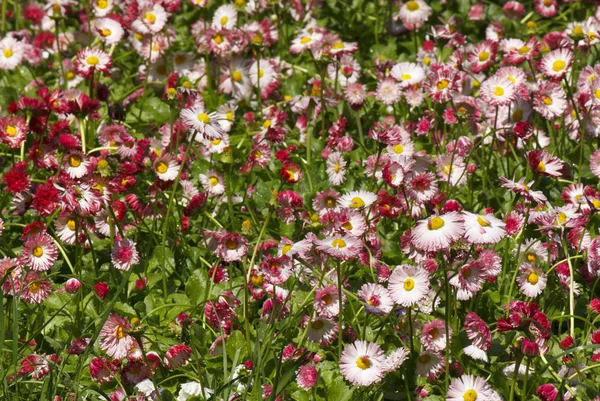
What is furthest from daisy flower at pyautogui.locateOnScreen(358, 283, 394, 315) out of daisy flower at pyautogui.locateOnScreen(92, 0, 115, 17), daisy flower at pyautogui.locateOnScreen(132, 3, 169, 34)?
daisy flower at pyautogui.locateOnScreen(92, 0, 115, 17)

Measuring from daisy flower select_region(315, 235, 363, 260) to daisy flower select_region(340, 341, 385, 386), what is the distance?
0.92 ft

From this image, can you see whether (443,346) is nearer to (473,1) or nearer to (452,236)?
(452,236)

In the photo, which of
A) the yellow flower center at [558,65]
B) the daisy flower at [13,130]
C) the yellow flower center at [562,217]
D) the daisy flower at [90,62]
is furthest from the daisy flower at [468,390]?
the daisy flower at [90,62]

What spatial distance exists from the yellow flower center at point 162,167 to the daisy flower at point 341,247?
938mm

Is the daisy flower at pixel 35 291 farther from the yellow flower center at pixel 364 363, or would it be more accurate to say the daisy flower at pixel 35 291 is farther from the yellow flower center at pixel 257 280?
the yellow flower center at pixel 364 363

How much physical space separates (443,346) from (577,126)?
4.62ft

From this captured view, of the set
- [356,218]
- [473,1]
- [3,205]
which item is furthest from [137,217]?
[473,1]

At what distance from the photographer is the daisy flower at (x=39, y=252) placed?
284cm

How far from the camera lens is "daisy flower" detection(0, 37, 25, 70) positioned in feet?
13.5

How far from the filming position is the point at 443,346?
263 cm

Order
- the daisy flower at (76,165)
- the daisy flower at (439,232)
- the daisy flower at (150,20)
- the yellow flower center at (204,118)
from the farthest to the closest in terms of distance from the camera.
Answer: the daisy flower at (150,20)
the daisy flower at (76,165)
the yellow flower center at (204,118)
the daisy flower at (439,232)

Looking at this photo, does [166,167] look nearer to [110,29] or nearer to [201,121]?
[201,121]

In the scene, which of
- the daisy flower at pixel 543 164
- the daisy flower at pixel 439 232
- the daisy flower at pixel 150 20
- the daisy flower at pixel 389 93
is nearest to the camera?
the daisy flower at pixel 439 232

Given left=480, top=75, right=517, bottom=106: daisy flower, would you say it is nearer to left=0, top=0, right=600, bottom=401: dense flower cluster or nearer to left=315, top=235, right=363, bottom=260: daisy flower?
left=0, top=0, right=600, bottom=401: dense flower cluster
